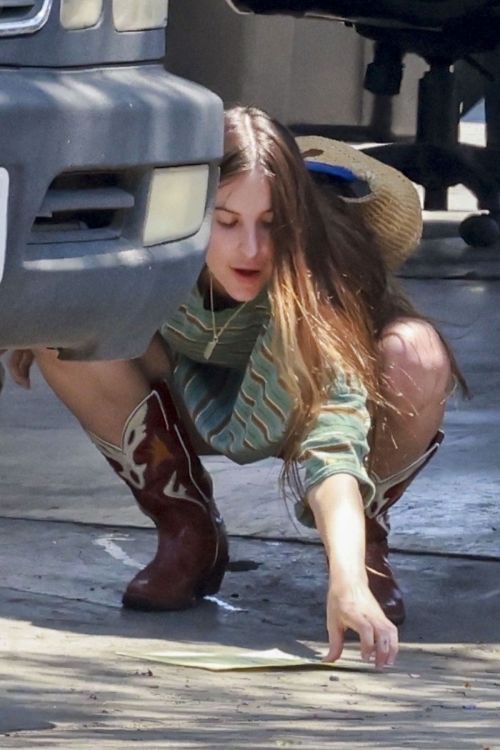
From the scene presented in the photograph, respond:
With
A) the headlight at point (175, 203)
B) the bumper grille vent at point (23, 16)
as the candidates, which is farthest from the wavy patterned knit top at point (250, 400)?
the bumper grille vent at point (23, 16)

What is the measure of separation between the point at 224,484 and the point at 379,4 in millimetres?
3802

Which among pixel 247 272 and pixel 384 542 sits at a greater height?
pixel 247 272

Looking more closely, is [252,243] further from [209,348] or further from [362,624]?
[362,624]

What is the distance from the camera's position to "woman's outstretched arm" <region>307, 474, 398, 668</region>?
2.66 m

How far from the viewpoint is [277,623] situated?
3.35m

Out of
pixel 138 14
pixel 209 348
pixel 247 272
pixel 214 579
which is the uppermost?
pixel 138 14

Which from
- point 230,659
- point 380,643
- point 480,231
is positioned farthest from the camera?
point 480,231

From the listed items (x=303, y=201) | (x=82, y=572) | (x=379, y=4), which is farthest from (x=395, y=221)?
(x=379, y=4)

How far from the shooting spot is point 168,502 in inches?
136

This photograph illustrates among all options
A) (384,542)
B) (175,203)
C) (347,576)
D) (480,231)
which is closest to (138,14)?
(175,203)

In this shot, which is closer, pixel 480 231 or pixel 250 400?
pixel 250 400

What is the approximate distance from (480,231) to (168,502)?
4.92 metres

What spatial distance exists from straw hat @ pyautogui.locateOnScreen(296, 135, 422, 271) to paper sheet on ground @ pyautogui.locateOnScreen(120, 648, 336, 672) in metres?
0.73

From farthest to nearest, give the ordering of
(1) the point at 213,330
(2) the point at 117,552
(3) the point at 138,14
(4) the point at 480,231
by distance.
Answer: (4) the point at 480,231, (2) the point at 117,552, (1) the point at 213,330, (3) the point at 138,14
